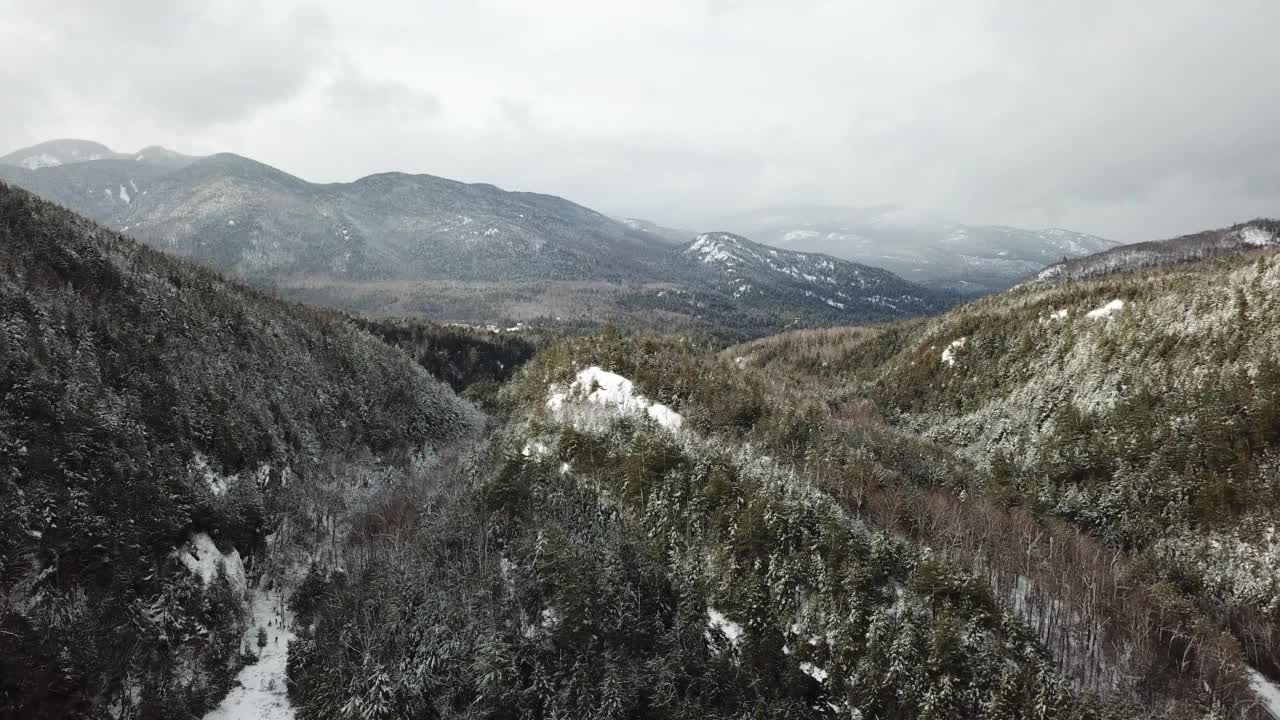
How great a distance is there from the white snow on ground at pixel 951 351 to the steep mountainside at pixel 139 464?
184 feet

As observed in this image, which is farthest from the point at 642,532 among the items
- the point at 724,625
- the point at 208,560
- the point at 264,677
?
the point at 208,560

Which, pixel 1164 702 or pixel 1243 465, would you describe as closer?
pixel 1164 702

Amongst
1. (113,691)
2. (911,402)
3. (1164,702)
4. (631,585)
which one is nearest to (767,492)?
(631,585)

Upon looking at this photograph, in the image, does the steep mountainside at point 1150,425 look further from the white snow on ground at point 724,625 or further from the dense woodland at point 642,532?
the white snow on ground at point 724,625

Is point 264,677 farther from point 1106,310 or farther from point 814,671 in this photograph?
point 1106,310

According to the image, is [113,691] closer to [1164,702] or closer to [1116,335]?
[1164,702]

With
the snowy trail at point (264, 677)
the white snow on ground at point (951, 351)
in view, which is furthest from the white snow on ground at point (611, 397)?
the white snow on ground at point (951, 351)

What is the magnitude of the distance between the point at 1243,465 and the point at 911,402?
32.4m

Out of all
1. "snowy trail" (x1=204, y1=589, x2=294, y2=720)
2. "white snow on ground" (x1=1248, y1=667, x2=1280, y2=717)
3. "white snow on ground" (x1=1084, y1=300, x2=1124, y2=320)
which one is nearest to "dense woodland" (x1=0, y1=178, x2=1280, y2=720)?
"white snow on ground" (x1=1084, y1=300, x2=1124, y2=320)

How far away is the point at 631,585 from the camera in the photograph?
2695 cm

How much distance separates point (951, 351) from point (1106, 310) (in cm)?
1474

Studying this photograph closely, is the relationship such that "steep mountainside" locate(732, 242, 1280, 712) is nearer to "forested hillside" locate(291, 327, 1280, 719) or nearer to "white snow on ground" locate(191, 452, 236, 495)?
"forested hillside" locate(291, 327, 1280, 719)

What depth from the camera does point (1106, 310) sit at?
4766cm

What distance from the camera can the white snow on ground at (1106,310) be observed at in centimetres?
4634
